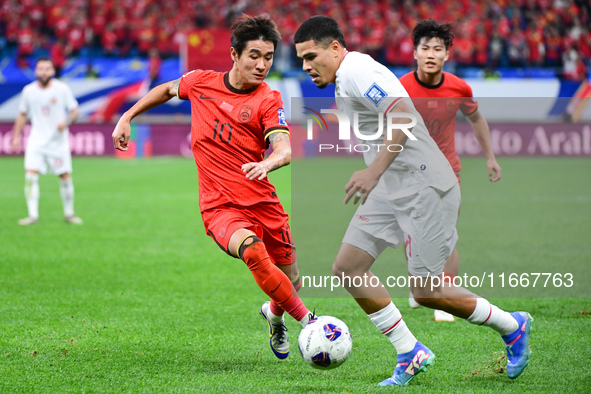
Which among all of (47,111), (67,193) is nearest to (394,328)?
(67,193)

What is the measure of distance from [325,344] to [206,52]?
71.1 ft

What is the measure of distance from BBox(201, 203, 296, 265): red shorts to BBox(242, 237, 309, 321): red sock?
Result: 0.19 m

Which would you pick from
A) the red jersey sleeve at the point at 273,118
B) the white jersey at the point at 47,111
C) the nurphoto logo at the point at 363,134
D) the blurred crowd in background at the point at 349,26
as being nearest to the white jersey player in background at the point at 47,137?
the white jersey at the point at 47,111

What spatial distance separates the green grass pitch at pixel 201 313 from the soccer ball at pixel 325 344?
0.50 feet

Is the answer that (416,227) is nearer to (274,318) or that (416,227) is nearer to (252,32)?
(274,318)

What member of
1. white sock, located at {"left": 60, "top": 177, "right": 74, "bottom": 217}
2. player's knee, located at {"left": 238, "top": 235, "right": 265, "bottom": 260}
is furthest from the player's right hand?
white sock, located at {"left": 60, "top": 177, "right": 74, "bottom": 217}

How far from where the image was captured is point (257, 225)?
4.59m

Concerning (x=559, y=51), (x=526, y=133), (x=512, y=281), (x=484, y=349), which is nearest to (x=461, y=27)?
(x=559, y=51)

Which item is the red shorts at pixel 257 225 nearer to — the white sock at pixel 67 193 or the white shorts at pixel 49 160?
the white sock at pixel 67 193

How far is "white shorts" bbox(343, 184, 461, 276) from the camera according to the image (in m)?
4.11

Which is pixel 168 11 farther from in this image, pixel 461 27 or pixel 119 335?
pixel 119 335

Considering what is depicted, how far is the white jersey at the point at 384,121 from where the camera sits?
3.93m

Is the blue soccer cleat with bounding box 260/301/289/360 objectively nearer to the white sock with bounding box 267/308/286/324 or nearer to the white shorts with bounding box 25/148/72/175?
the white sock with bounding box 267/308/286/324

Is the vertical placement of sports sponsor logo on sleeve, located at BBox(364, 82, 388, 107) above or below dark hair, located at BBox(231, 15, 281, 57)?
below
